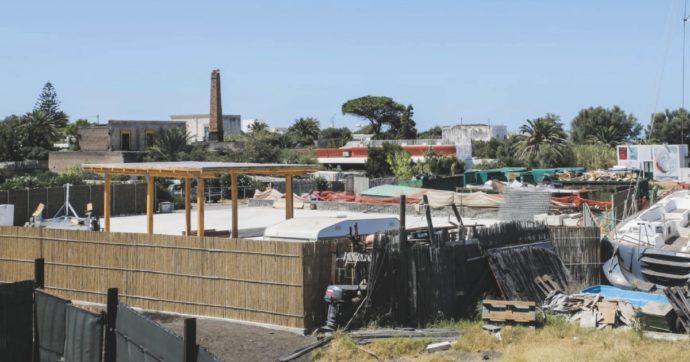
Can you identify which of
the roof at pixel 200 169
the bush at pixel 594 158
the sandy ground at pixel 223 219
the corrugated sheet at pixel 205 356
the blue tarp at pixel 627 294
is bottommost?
the blue tarp at pixel 627 294

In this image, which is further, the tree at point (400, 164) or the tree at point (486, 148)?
the tree at point (486, 148)

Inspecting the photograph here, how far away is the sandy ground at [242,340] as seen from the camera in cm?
1439

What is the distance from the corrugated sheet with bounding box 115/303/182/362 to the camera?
31.9ft

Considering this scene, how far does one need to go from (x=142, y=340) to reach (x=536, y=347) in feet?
23.4

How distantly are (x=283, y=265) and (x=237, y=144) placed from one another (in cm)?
7125

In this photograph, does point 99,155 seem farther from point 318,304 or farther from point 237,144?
point 318,304

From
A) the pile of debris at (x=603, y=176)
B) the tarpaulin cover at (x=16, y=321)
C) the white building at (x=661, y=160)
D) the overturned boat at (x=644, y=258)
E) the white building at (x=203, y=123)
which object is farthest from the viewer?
the white building at (x=203, y=123)

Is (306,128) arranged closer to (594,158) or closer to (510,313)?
(594,158)

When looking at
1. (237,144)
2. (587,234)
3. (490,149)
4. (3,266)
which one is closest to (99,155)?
(237,144)

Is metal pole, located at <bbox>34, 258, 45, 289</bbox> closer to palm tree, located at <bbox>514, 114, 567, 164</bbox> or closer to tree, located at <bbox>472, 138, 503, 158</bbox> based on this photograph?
palm tree, located at <bbox>514, 114, 567, 164</bbox>

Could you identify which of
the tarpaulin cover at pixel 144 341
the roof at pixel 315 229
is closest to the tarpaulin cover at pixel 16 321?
the tarpaulin cover at pixel 144 341

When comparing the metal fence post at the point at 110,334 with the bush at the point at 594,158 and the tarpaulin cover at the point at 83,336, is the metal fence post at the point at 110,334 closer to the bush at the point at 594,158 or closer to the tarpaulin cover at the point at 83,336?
the tarpaulin cover at the point at 83,336

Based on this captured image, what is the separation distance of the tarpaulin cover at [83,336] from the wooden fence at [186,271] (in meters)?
4.90

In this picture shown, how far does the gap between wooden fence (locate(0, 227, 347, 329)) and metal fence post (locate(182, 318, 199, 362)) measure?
21.1 ft
